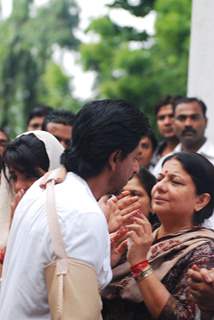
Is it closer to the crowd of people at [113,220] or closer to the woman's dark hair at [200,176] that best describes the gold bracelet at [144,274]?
the crowd of people at [113,220]

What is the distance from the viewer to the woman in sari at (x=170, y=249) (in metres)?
3.88

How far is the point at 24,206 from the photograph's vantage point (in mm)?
3352

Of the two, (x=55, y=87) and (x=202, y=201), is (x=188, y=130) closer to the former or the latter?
(x=202, y=201)

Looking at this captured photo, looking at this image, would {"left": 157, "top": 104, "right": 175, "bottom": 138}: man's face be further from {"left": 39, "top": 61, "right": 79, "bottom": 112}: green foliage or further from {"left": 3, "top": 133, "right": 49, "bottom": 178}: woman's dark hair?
{"left": 39, "top": 61, "right": 79, "bottom": 112}: green foliage

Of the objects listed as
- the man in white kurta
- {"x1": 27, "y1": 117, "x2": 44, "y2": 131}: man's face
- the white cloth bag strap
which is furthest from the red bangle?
{"x1": 27, "y1": 117, "x2": 44, "y2": 131}: man's face

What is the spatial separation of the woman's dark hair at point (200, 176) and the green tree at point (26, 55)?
72.0ft

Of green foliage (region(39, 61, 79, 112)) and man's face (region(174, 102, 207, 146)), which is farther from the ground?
man's face (region(174, 102, 207, 146))

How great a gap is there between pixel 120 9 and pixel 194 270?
10.7 meters

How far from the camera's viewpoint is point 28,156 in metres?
4.26

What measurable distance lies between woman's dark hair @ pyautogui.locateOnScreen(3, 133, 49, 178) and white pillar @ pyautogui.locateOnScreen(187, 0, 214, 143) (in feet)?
11.9

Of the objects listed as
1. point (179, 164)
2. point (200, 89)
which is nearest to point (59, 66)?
point (200, 89)

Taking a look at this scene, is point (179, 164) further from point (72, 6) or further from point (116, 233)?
point (72, 6)

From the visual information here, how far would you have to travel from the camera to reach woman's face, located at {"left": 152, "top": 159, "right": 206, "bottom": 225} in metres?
4.27

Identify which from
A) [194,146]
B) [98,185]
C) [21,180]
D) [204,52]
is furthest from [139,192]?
[204,52]
